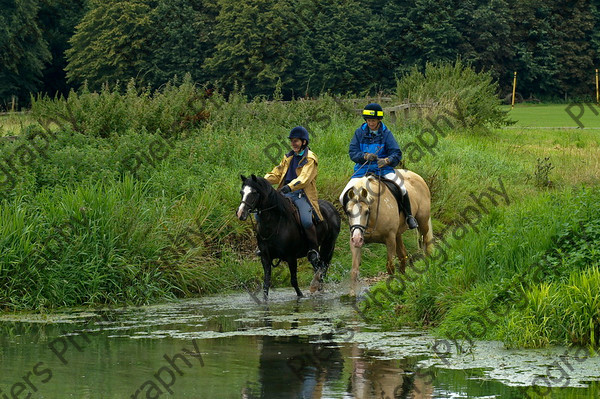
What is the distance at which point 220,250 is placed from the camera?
1669cm

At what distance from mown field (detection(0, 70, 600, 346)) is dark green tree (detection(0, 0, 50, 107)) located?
141 ft

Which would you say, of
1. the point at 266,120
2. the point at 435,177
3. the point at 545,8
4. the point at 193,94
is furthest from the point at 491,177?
the point at 545,8

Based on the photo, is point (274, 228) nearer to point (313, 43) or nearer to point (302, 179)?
point (302, 179)

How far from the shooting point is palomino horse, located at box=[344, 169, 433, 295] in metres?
14.1

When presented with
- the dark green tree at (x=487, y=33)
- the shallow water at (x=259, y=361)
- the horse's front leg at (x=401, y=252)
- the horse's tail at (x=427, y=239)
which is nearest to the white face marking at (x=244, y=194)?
the shallow water at (x=259, y=361)

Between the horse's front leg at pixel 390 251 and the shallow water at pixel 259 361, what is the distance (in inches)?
78.0

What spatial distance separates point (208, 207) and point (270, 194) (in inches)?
117

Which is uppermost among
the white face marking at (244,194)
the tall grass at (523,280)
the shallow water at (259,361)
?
the white face marking at (244,194)

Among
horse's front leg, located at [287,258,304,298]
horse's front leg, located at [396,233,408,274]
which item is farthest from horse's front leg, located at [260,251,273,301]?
horse's front leg, located at [396,233,408,274]

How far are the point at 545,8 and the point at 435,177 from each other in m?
60.1

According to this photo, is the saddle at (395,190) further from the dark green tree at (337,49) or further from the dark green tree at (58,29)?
the dark green tree at (58,29)

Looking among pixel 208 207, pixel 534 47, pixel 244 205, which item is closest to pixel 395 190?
pixel 244 205

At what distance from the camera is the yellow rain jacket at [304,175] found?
14.6 meters

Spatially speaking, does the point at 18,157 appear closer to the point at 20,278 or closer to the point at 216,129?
the point at 20,278
